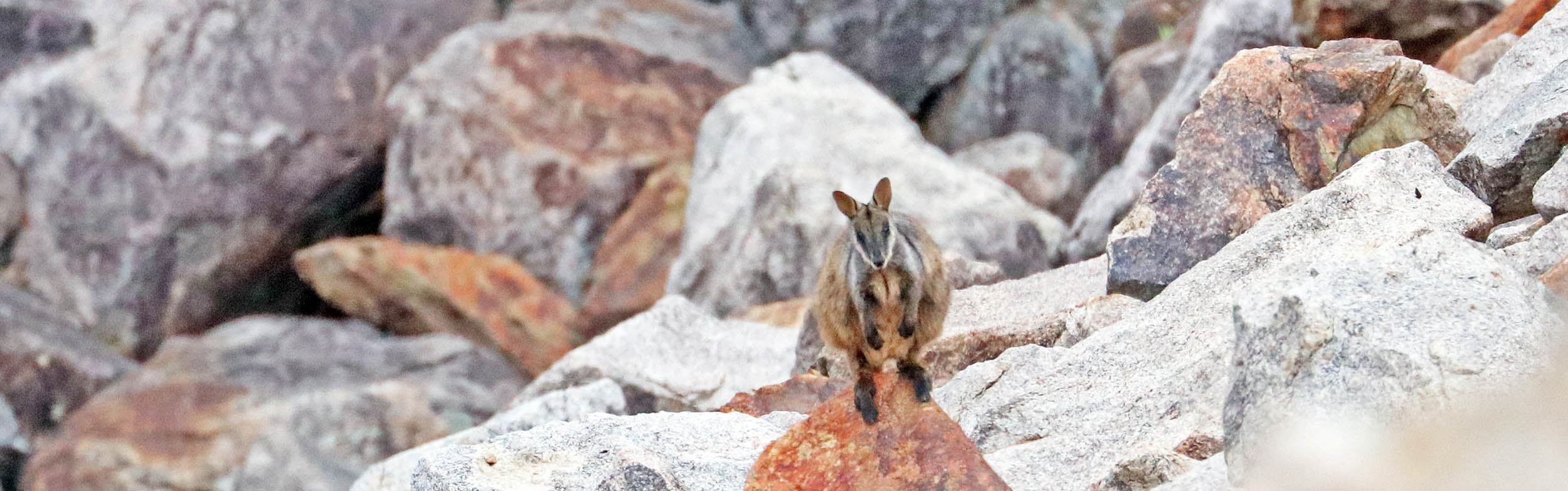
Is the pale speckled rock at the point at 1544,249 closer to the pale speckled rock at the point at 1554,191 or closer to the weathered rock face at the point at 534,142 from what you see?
the pale speckled rock at the point at 1554,191

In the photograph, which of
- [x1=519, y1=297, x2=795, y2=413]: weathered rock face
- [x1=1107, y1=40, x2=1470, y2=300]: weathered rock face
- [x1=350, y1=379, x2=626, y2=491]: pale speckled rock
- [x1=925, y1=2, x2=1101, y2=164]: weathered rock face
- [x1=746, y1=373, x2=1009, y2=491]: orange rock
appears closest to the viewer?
[x1=746, y1=373, x2=1009, y2=491]: orange rock

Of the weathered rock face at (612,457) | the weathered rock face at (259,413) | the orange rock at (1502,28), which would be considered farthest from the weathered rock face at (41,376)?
the orange rock at (1502,28)

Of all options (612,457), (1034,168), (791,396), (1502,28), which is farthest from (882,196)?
(1034,168)

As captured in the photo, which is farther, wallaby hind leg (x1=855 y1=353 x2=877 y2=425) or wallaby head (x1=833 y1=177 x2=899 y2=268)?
wallaby head (x1=833 y1=177 x2=899 y2=268)

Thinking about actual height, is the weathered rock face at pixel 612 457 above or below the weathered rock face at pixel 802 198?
above

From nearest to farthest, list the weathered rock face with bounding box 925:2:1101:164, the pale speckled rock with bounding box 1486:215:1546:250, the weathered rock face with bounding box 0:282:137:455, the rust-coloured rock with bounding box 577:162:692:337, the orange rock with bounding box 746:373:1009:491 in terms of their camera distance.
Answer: the orange rock with bounding box 746:373:1009:491 < the pale speckled rock with bounding box 1486:215:1546:250 < the weathered rock face with bounding box 0:282:137:455 < the rust-coloured rock with bounding box 577:162:692:337 < the weathered rock face with bounding box 925:2:1101:164

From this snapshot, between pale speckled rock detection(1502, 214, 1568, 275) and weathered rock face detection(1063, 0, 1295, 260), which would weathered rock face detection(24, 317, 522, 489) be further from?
pale speckled rock detection(1502, 214, 1568, 275)

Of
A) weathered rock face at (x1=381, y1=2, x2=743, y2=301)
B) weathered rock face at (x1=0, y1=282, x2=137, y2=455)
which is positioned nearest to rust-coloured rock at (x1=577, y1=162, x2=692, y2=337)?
weathered rock face at (x1=381, y1=2, x2=743, y2=301)

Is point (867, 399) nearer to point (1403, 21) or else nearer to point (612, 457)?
point (612, 457)
